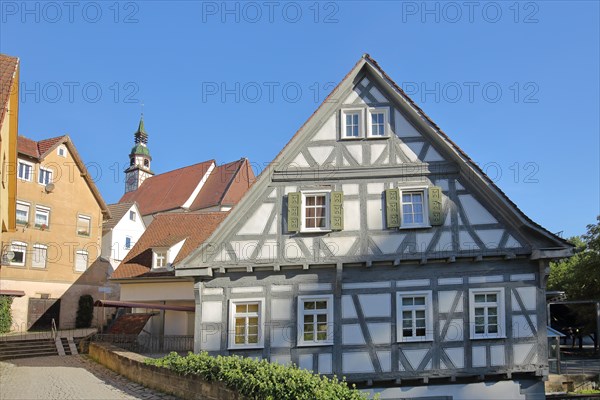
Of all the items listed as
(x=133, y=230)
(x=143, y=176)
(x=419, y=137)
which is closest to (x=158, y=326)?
(x=419, y=137)

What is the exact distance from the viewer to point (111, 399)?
1359cm

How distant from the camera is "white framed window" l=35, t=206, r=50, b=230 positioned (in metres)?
34.6

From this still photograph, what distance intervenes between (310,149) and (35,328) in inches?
929

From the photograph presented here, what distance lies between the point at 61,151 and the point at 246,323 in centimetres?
2408

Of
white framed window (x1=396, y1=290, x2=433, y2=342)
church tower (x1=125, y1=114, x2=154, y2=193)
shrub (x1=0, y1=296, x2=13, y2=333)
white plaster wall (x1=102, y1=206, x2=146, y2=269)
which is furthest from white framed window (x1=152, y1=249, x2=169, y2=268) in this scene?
church tower (x1=125, y1=114, x2=154, y2=193)

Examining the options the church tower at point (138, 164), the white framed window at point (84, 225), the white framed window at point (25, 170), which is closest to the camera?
the white framed window at point (25, 170)

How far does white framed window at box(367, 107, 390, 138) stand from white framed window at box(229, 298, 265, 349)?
590 cm

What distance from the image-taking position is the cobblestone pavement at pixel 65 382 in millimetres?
14094

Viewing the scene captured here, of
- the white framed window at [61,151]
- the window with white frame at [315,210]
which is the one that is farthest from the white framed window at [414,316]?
the white framed window at [61,151]

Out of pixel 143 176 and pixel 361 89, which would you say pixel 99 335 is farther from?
pixel 143 176

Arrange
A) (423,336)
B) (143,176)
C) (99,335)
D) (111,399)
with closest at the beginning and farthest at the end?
(111,399) < (423,336) < (99,335) < (143,176)

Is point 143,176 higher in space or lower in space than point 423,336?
higher

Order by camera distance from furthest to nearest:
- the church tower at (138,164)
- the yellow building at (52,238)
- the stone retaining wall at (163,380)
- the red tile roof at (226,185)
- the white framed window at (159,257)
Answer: the church tower at (138,164), the red tile roof at (226,185), the yellow building at (52,238), the white framed window at (159,257), the stone retaining wall at (163,380)

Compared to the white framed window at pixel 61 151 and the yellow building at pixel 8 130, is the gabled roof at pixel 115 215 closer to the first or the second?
the white framed window at pixel 61 151
